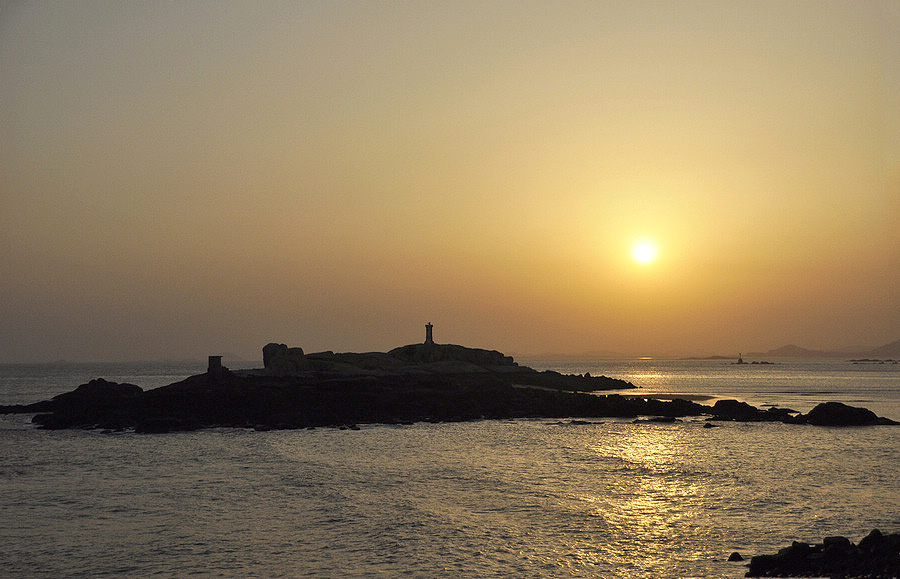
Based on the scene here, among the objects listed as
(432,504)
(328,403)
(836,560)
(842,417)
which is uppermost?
(328,403)

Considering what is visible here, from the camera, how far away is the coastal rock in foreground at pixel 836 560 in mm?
15773

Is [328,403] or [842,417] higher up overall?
[328,403]

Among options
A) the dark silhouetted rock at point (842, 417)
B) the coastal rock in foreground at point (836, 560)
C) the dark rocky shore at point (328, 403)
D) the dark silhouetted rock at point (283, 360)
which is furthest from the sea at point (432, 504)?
the dark silhouetted rock at point (283, 360)

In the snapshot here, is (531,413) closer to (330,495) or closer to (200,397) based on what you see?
(200,397)

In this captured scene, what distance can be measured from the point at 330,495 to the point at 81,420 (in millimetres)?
37784

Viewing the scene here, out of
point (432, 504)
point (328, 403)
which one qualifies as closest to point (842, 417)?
point (328, 403)

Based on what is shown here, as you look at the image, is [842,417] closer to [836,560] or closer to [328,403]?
[328,403]

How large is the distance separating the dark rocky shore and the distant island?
3.4 inches

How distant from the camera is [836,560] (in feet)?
53.8

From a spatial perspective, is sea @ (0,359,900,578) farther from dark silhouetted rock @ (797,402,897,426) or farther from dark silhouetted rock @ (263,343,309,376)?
dark silhouetted rock @ (263,343,309,376)

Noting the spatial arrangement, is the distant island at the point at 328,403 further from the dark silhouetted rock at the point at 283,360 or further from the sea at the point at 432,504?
the sea at the point at 432,504

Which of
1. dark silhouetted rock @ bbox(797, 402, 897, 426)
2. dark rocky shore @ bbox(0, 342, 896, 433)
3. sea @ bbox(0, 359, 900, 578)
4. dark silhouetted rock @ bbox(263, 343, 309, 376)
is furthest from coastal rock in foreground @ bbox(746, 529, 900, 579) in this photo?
dark silhouetted rock @ bbox(263, 343, 309, 376)

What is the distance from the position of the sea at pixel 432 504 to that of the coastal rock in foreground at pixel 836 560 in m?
0.88

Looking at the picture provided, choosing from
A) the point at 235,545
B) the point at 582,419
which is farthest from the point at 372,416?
the point at 235,545
